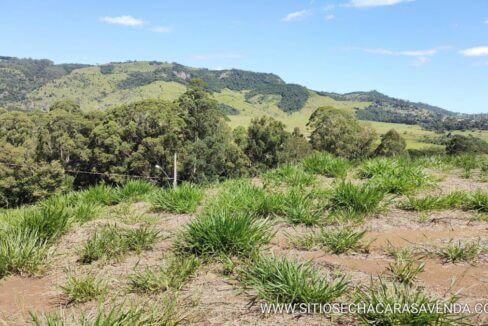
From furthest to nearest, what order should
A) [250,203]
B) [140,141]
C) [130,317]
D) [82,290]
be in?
[140,141], [250,203], [82,290], [130,317]

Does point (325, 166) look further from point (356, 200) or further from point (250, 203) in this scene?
point (250, 203)

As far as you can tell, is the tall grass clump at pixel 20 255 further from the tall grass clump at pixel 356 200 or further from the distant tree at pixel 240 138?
the distant tree at pixel 240 138

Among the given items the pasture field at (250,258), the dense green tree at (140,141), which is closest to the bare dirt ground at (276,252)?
the pasture field at (250,258)

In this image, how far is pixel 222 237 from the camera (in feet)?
17.1

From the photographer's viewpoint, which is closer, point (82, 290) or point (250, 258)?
point (82, 290)

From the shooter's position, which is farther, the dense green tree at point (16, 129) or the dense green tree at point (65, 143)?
the dense green tree at point (16, 129)

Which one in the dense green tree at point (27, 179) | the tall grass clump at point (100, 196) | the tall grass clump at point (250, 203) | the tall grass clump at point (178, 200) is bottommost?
the dense green tree at point (27, 179)

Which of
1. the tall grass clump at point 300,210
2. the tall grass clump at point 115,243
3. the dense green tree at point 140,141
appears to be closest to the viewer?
the tall grass clump at point 115,243

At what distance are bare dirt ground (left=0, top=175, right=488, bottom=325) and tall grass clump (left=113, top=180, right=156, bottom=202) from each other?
2367 mm

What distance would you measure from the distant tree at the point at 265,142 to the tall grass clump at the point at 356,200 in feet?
165

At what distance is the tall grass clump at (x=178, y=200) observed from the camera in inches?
302

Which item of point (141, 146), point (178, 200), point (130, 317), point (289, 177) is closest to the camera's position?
point (130, 317)

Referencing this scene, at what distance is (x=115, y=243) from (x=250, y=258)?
6.49 feet

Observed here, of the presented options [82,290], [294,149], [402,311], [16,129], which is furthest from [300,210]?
[16,129]
